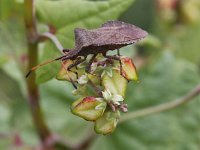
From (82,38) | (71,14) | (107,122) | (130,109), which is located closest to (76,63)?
(82,38)

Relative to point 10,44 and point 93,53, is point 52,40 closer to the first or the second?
point 93,53

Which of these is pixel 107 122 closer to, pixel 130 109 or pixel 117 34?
pixel 117 34

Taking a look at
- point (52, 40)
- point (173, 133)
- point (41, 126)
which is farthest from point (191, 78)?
point (52, 40)

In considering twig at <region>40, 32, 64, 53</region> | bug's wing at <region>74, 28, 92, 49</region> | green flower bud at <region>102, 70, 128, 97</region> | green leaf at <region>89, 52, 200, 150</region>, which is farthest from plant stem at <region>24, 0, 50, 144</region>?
green leaf at <region>89, 52, 200, 150</region>

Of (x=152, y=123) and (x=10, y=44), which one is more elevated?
(x=10, y=44)

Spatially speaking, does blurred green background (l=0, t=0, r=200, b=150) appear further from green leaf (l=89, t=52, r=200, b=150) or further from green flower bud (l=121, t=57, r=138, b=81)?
green flower bud (l=121, t=57, r=138, b=81)
